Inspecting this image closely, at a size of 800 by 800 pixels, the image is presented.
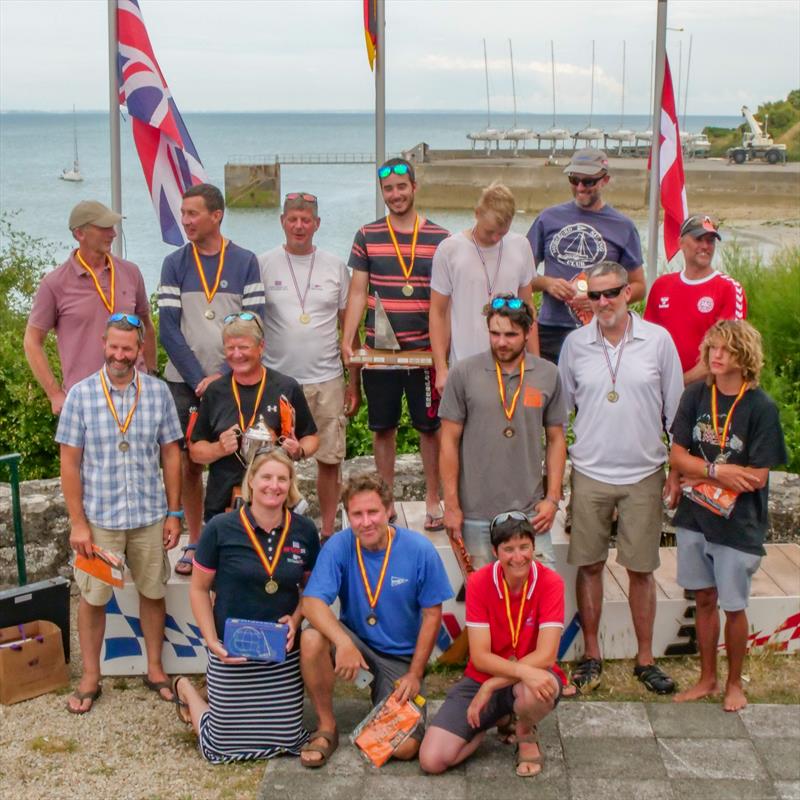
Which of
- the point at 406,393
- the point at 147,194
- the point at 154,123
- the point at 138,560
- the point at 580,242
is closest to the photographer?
the point at 138,560

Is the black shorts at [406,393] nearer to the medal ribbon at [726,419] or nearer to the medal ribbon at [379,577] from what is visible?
the medal ribbon at [379,577]

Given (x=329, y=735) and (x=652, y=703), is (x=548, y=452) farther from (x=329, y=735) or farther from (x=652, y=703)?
(x=329, y=735)

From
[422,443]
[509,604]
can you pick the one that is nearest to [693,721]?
[509,604]

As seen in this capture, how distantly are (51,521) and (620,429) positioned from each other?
11.7 ft

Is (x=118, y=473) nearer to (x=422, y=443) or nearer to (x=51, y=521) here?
(x=422, y=443)

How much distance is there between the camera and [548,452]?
530cm

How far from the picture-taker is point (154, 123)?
7.64 metres

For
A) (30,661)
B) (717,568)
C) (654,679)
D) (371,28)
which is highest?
(371,28)

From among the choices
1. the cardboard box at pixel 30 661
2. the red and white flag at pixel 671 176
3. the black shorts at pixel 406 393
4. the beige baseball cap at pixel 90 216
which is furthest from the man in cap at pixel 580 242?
the cardboard box at pixel 30 661

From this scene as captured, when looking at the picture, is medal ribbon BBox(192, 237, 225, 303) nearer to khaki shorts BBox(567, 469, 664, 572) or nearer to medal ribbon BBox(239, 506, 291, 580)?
medal ribbon BBox(239, 506, 291, 580)

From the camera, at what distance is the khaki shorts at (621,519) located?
17.6 ft

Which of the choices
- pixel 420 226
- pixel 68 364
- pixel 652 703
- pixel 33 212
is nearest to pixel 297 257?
pixel 420 226

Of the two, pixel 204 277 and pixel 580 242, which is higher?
pixel 580 242

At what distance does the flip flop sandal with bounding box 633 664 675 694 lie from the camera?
18.0 ft
